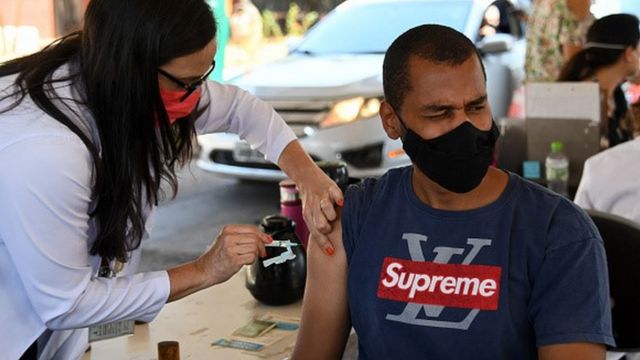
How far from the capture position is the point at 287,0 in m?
16.6

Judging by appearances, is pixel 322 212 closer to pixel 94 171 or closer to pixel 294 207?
pixel 94 171

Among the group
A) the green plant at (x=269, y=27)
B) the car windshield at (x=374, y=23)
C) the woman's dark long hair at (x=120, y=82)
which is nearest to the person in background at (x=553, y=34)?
the car windshield at (x=374, y=23)

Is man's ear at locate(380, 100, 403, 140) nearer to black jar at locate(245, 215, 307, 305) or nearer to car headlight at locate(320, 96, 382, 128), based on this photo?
black jar at locate(245, 215, 307, 305)

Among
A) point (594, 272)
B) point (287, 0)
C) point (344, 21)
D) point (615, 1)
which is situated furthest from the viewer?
point (287, 0)

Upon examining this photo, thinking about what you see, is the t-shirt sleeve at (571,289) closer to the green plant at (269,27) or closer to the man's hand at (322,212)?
the man's hand at (322,212)

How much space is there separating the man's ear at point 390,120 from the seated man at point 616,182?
0.99m

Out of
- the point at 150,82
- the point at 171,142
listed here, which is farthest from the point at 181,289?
the point at 150,82

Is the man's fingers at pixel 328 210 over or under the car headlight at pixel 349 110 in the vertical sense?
over

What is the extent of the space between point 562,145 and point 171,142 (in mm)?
2386

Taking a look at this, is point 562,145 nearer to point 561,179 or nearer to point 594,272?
point 561,179

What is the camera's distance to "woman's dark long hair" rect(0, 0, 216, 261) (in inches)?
66.5

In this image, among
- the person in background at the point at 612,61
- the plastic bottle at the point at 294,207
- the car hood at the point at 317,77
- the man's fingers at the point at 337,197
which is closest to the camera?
the man's fingers at the point at 337,197

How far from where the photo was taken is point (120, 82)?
1.70 metres

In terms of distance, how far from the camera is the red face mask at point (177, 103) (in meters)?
1.83
